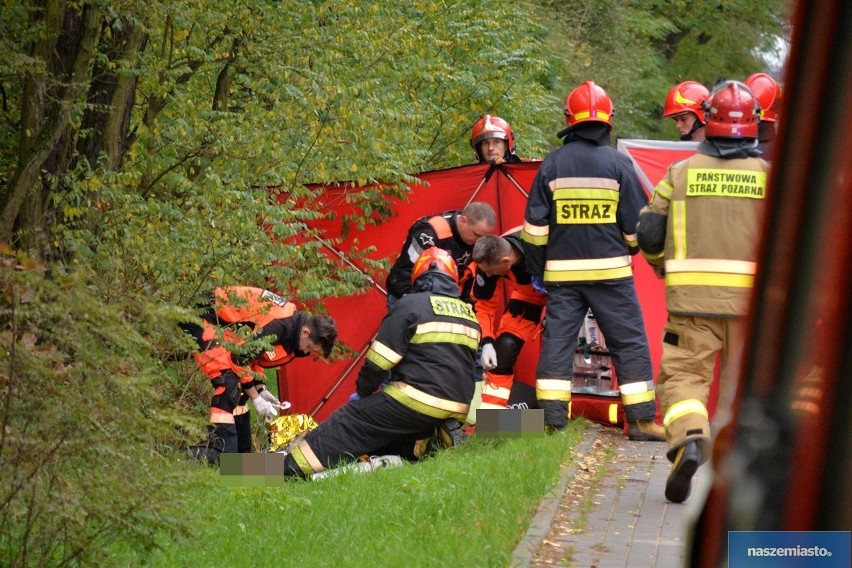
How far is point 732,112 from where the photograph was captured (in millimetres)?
5777

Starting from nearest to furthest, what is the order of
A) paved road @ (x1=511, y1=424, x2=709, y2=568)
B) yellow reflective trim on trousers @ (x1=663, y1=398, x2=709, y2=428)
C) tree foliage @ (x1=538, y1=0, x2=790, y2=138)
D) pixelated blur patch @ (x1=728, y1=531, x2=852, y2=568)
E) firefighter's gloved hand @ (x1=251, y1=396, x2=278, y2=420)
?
pixelated blur patch @ (x1=728, y1=531, x2=852, y2=568) < paved road @ (x1=511, y1=424, x2=709, y2=568) < yellow reflective trim on trousers @ (x1=663, y1=398, x2=709, y2=428) < firefighter's gloved hand @ (x1=251, y1=396, x2=278, y2=420) < tree foliage @ (x1=538, y1=0, x2=790, y2=138)

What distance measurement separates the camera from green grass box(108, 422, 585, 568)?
4953 millimetres

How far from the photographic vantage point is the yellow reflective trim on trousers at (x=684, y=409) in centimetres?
548

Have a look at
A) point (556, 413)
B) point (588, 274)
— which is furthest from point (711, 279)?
point (556, 413)

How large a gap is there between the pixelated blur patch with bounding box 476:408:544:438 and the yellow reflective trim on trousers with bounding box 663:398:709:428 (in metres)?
2.02

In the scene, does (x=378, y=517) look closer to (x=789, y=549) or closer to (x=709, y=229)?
(x=709, y=229)

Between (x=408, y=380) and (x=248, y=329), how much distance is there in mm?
1021

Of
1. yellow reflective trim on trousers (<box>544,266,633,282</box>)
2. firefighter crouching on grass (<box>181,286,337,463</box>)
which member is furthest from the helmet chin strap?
firefighter crouching on grass (<box>181,286,337,463</box>)

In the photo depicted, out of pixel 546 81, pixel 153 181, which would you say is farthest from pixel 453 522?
pixel 546 81

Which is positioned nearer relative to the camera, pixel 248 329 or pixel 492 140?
pixel 248 329

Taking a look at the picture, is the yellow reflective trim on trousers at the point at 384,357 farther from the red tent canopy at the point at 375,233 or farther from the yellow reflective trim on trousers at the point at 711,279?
the yellow reflective trim on trousers at the point at 711,279

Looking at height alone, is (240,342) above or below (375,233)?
below

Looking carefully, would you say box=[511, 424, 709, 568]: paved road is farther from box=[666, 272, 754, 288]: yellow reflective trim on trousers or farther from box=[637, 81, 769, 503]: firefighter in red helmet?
box=[666, 272, 754, 288]: yellow reflective trim on trousers

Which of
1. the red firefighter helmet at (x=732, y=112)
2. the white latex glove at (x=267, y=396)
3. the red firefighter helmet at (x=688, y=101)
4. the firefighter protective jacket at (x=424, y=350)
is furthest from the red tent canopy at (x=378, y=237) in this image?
the red firefighter helmet at (x=732, y=112)
